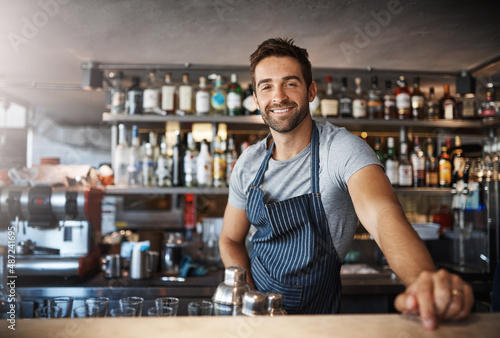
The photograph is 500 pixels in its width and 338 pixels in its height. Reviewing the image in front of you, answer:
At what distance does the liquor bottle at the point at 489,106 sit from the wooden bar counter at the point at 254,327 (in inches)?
114

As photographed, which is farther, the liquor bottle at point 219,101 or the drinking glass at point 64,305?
the liquor bottle at point 219,101

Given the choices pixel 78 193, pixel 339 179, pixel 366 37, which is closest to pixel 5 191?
pixel 78 193

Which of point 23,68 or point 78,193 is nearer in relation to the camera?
point 78,193

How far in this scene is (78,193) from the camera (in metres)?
2.42

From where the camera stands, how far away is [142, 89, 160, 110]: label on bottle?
2.75 metres

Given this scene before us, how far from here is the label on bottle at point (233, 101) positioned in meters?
2.83

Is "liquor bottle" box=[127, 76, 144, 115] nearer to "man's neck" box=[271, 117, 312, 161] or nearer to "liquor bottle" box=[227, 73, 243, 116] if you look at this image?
"liquor bottle" box=[227, 73, 243, 116]

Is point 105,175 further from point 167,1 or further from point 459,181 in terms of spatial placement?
point 459,181

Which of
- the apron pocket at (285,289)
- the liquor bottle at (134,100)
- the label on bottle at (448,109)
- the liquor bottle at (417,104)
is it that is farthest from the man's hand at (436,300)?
the label on bottle at (448,109)

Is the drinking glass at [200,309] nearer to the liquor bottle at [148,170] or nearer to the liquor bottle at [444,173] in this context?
the liquor bottle at [148,170]

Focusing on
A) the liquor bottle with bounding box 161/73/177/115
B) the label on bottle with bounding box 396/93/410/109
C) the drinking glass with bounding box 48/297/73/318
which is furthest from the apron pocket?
the label on bottle with bounding box 396/93/410/109

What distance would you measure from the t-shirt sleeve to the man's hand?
0.74 m

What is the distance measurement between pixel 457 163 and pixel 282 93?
2.18m

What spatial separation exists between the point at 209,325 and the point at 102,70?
291 centimetres
